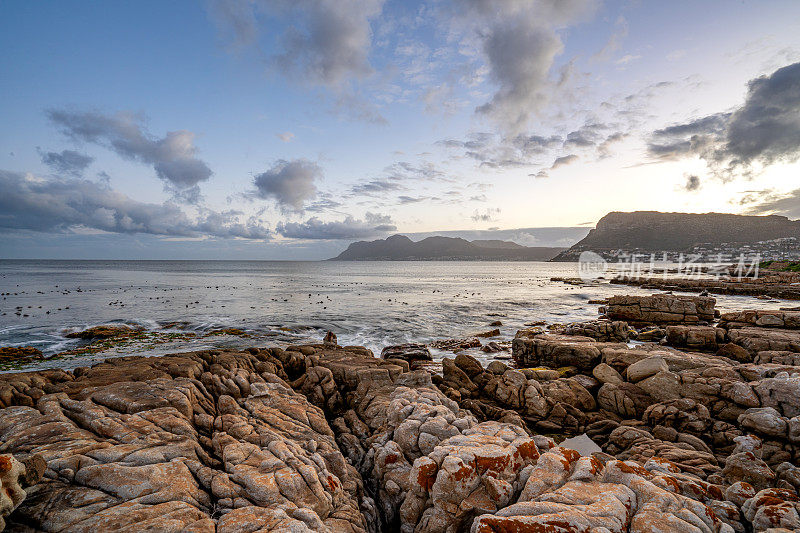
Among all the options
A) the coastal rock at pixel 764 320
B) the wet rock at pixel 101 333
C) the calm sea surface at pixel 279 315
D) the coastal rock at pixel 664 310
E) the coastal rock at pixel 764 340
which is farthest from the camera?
the coastal rock at pixel 664 310

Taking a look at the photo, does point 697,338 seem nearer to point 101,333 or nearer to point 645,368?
point 645,368

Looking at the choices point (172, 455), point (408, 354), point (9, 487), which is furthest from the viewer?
point (408, 354)

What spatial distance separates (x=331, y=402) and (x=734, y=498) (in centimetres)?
1331

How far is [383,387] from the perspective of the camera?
15562 mm

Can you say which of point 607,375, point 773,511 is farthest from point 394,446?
point 607,375

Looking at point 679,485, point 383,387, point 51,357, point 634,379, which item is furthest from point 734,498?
point 51,357

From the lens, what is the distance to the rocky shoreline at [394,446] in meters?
6.60

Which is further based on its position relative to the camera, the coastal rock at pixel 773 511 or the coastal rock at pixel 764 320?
the coastal rock at pixel 764 320

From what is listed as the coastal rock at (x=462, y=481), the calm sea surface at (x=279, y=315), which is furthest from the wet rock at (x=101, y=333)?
the coastal rock at (x=462, y=481)

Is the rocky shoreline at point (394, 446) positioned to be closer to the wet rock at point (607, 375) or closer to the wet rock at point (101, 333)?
the wet rock at point (607, 375)

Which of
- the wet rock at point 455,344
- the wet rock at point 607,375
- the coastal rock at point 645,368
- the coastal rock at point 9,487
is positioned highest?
the coastal rock at point 9,487

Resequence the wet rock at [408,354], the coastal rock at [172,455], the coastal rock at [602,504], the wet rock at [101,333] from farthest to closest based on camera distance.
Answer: the wet rock at [101,333] → the wet rock at [408,354] → the coastal rock at [172,455] → the coastal rock at [602,504]

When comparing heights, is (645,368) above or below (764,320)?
above

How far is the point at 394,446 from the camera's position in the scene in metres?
10.7
